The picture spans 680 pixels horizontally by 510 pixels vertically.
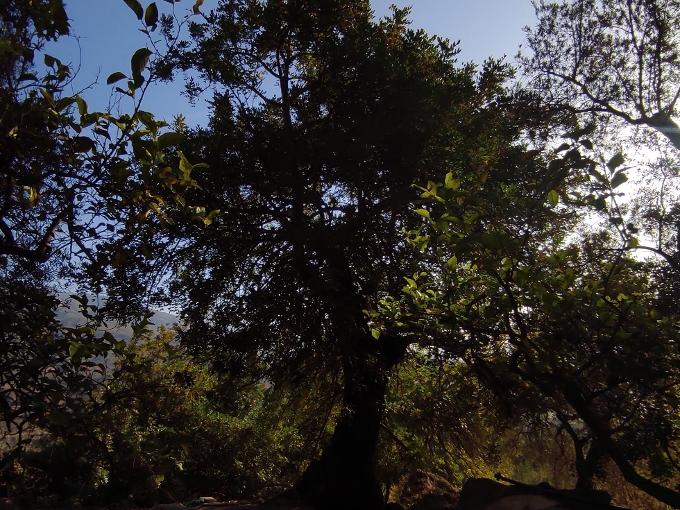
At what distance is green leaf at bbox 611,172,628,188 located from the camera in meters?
2.57

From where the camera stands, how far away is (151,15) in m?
2.76

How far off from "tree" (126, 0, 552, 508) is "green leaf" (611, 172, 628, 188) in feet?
16.6

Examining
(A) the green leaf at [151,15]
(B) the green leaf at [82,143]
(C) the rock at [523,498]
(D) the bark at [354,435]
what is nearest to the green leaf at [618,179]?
(C) the rock at [523,498]

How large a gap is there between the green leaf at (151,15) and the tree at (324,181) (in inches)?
196

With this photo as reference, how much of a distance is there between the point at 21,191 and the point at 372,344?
5.95m

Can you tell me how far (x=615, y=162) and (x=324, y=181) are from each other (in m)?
7.09

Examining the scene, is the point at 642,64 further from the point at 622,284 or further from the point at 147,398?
the point at 147,398

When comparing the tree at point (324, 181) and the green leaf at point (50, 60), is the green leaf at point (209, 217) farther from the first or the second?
the tree at point (324, 181)

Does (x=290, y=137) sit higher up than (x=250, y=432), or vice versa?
(x=290, y=137)

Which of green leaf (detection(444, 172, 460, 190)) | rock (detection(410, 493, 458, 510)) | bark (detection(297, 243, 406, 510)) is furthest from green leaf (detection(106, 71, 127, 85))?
rock (detection(410, 493, 458, 510))

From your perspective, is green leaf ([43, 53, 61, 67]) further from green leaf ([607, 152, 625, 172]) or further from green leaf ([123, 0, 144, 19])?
green leaf ([607, 152, 625, 172])

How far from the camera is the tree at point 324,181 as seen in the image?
805 cm

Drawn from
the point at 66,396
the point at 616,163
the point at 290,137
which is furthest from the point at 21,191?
the point at 290,137

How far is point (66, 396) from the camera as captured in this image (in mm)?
2770
